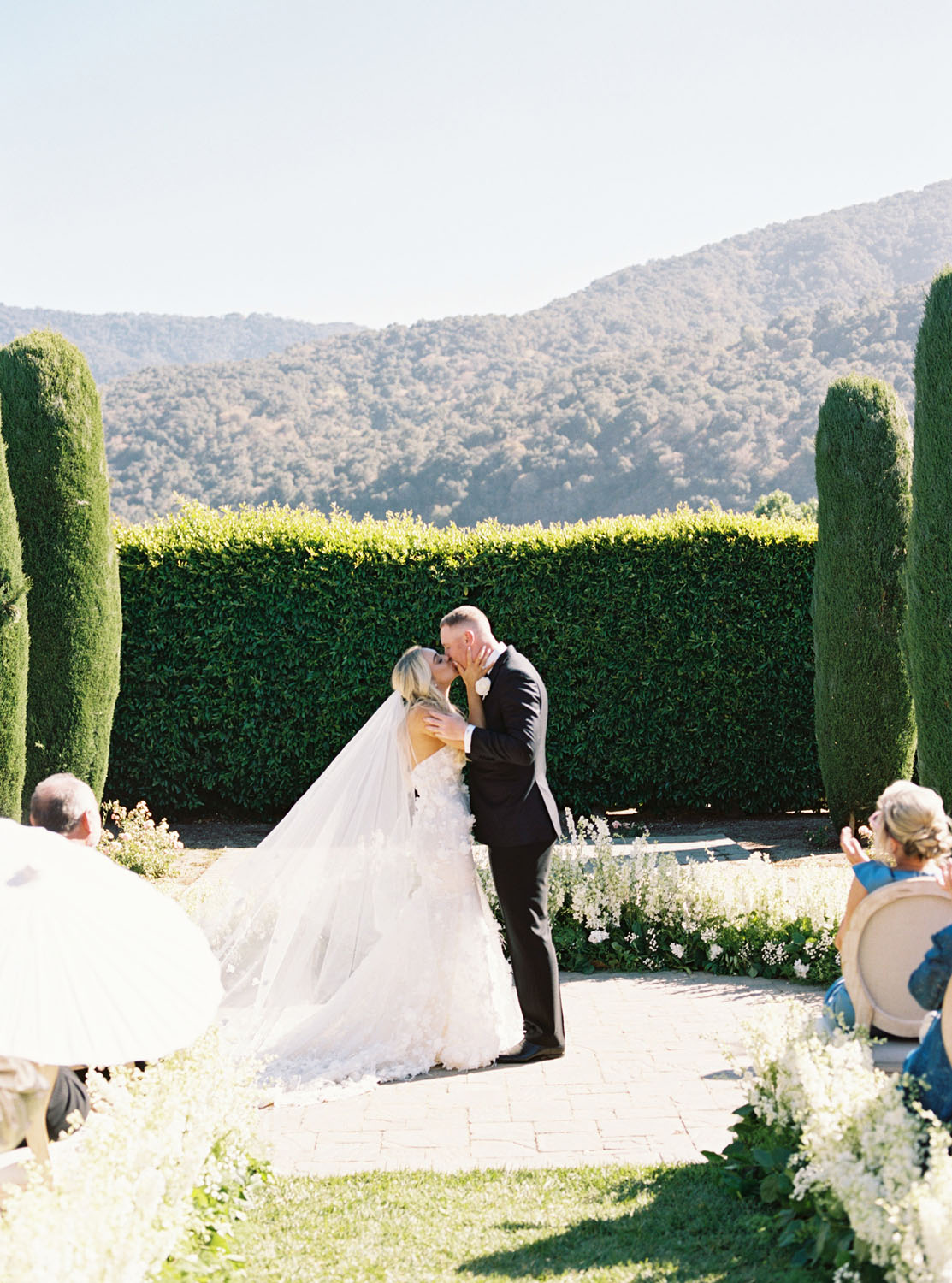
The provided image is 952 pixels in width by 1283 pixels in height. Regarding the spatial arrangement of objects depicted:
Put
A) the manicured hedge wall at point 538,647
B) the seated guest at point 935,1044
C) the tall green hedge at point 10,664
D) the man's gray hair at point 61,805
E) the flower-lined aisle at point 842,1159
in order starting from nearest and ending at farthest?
1. the flower-lined aisle at point 842,1159
2. the seated guest at point 935,1044
3. the man's gray hair at point 61,805
4. the tall green hedge at point 10,664
5. the manicured hedge wall at point 538,647

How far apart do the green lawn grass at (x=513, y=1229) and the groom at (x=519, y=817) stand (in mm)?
1271

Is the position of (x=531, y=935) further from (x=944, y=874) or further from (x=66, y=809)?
(x=66, y=809)

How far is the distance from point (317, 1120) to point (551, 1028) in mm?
1231

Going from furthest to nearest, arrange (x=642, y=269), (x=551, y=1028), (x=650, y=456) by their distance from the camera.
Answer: (x=642, y=269) → (x=650, y=456) → (x=551, y=1028)

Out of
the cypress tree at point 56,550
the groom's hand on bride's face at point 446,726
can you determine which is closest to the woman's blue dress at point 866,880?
the groom's hand on bride's face at point 446,726

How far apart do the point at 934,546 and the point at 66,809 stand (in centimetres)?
604

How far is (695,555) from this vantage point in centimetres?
1121

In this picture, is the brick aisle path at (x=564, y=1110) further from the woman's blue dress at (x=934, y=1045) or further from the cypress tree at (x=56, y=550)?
the cypress tree at (x=56, y=550)

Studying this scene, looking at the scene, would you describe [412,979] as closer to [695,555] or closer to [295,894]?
[295,894]

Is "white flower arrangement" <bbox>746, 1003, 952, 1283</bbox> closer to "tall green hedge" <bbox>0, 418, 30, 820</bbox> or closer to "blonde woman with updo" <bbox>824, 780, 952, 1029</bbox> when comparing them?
"blonde woman with updo" <bbox>824, 780, 952, 1029</bbox>

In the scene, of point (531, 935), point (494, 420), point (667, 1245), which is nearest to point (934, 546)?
point (531, 935)

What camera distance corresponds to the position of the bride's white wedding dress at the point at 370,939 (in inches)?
207

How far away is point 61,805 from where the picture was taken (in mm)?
3672

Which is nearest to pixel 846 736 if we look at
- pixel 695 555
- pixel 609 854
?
pixel 695 555
